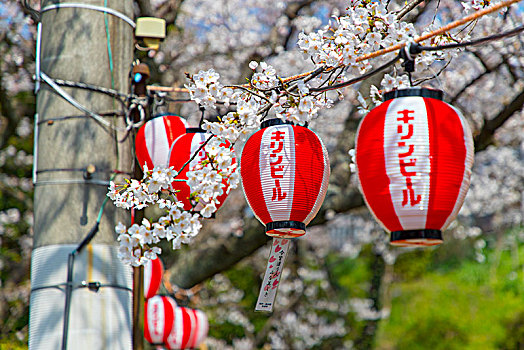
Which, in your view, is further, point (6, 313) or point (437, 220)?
point (6, 313)

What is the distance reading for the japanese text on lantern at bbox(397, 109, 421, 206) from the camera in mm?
2465

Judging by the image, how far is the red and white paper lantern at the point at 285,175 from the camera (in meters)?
2.99

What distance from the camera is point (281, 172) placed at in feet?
9.81

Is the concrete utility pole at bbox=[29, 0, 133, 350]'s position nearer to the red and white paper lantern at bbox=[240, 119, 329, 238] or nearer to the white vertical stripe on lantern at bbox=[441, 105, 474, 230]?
the red and white paper lantern at bbox=[240, 119, 329, 238]

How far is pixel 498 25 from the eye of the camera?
7180 millimetres

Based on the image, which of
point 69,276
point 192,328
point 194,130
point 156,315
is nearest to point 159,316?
point 156,315

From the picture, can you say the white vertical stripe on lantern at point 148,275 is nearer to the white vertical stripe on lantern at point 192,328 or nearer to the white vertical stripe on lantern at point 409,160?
the white vertical stripe on lantern at point 192,328

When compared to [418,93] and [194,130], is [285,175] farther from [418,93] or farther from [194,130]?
[194,130]

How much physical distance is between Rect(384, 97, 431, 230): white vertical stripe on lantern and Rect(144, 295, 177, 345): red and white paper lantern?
490 cm

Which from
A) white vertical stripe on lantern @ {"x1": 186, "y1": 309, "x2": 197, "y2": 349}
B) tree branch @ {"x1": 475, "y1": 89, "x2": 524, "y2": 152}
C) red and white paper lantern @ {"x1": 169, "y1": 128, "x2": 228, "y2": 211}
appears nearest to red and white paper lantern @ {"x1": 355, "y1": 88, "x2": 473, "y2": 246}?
red and white paper lantern @ {"x1": 169, "y1": 128, "x2": 228, "y2": 211}

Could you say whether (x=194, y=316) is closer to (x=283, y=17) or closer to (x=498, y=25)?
(x=283, y=17)

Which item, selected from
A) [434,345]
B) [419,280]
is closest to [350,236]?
[419,280]

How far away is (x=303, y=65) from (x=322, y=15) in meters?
0.77

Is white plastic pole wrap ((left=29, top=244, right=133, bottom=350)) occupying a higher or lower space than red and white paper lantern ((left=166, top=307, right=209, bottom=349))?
higher
